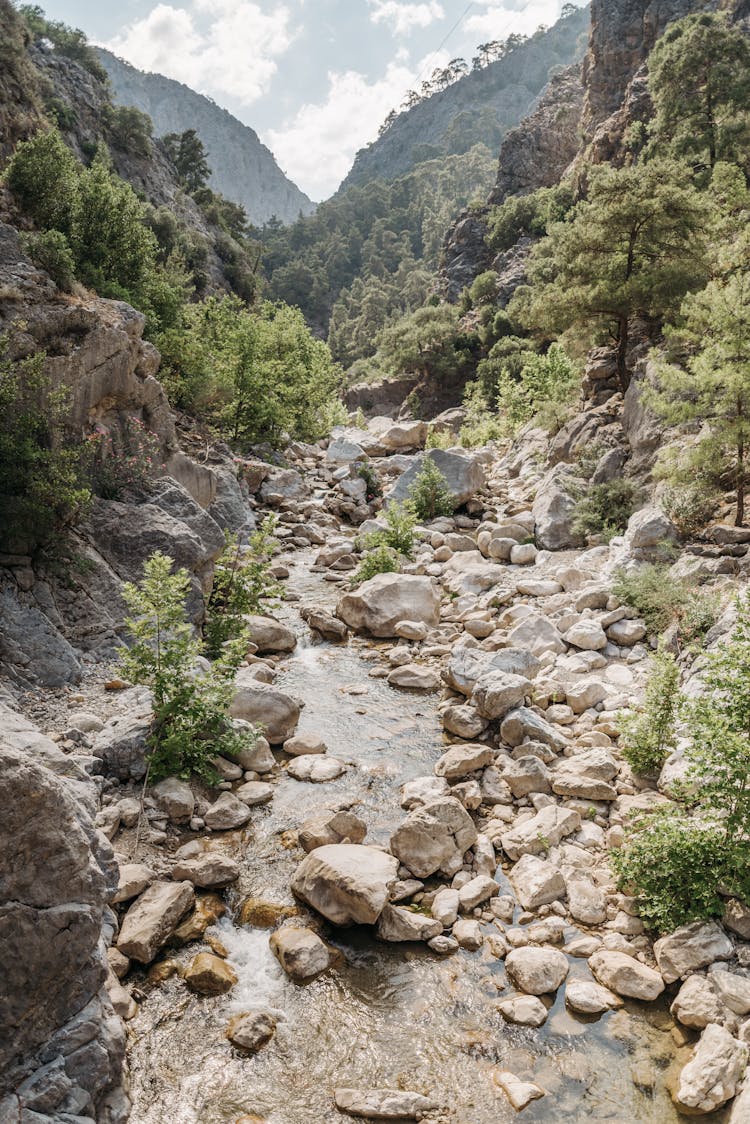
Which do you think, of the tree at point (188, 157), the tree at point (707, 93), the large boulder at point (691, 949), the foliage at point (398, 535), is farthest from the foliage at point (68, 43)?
the large boulder at point (691, 949)

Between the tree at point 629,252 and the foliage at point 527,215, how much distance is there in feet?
123

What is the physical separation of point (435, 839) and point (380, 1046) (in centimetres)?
199

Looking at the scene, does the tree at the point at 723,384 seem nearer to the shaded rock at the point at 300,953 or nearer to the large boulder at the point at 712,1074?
the large boulder at the point at 712,1074

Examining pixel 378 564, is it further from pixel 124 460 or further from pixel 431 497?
pixel 124 460

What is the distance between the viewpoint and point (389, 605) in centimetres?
1261

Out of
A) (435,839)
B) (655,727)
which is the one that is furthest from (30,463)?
(655,727)

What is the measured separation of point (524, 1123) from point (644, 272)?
1802cm

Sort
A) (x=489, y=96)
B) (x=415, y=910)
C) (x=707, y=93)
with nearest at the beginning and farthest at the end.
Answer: (x=415, y=910)
(x=707, y=93)
(x=489, y=96)

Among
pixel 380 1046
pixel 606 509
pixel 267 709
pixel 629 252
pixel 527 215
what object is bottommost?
pixel 380 1046

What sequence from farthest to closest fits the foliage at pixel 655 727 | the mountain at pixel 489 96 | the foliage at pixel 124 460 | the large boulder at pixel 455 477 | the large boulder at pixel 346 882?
the mountain at pixel 489 96
the large boulder at pixel 455 477
the foliage at pixel 124 460
the foliage at pixel 655 727
the large boulder at pixel 346 882

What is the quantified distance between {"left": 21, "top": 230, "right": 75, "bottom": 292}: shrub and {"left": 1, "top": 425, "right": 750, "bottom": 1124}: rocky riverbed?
7.46m

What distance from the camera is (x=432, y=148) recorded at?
5246 inches

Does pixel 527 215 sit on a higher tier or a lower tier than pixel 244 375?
higher

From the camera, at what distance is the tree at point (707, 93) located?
84.3 ft
